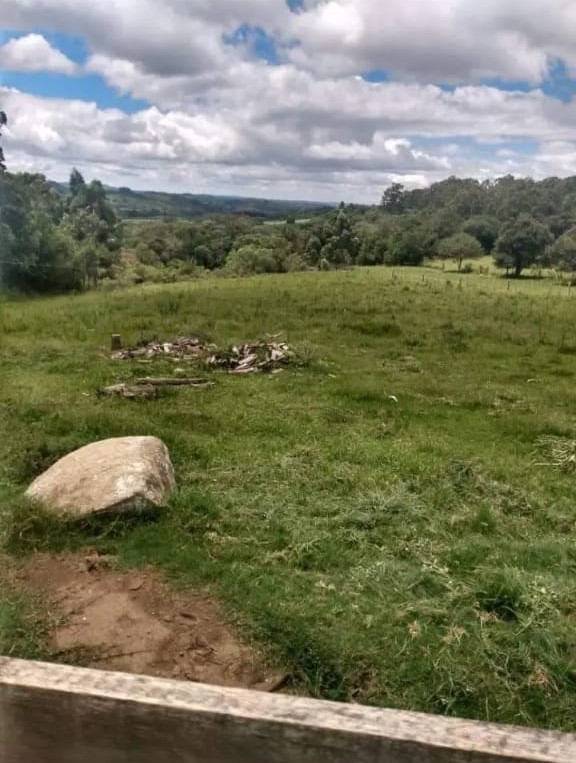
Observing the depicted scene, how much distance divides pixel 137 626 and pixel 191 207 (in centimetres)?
12182

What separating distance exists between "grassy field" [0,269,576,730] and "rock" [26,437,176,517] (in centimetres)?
22

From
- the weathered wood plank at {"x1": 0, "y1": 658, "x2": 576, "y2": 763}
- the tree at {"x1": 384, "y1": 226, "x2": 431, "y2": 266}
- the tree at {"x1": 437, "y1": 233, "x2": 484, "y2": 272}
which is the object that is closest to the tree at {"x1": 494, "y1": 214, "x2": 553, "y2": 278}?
the tree at {"x1": 437, "y1": 233, "x2": 484, "y2": 272}

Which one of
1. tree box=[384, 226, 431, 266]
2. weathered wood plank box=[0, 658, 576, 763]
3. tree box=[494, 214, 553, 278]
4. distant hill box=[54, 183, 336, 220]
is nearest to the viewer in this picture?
weathered wood plank box=[0, 658, 576, 763]

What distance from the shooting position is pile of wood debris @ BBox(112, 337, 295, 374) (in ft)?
44.2

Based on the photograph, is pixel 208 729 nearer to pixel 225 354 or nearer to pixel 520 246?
pixel 225 354

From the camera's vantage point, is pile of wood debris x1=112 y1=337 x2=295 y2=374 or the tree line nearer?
pile of wood debris x1=112 y1=337 x2=295 y2=374

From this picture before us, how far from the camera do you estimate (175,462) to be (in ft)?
25.9

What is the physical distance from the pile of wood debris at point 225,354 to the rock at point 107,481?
6.28 metres

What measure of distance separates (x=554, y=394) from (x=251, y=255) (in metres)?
43.7

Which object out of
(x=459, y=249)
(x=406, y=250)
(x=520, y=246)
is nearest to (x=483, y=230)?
(x=459, y=249)

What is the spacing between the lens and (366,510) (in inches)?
263

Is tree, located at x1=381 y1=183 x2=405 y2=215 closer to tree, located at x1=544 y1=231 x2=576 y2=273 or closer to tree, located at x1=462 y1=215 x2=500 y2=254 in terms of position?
tree, located at x1=462 y1=215 x2=500 y2=254

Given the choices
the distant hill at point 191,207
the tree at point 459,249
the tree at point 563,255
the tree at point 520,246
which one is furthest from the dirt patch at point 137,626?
the distant hill at point 191,207

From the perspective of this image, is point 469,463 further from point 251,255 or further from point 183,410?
point 251,255
